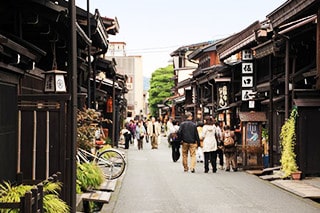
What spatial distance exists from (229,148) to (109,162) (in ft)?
20.0

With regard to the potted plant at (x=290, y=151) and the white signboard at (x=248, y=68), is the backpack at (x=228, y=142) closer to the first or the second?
the potted plant at (x=290, y=151)

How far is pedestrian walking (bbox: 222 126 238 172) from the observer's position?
21.9m

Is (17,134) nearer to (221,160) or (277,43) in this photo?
(277,43)

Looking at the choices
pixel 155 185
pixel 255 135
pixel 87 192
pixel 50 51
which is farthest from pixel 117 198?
pixel 255 135

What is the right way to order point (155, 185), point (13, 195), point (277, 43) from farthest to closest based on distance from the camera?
point (277, 43), point (155, 185), point (13, 195)

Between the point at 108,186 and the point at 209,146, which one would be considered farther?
the point at 209,146

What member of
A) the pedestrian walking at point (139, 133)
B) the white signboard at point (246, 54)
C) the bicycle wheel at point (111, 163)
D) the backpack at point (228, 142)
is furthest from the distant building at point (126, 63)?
the bicycle wheel at point (111, 163)

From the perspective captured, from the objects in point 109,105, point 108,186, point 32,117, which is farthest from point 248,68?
point 32,117

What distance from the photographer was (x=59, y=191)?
959 cm

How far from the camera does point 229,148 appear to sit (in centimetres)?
2191

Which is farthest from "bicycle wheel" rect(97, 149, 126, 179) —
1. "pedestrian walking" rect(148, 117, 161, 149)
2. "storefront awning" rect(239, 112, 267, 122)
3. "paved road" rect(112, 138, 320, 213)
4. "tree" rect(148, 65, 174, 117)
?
"tree" rect(148, 65, 174, 117)

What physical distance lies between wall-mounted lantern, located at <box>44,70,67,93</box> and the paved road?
2.94 metres

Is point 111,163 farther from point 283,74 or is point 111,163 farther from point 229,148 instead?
point 283,74

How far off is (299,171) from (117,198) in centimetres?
613
